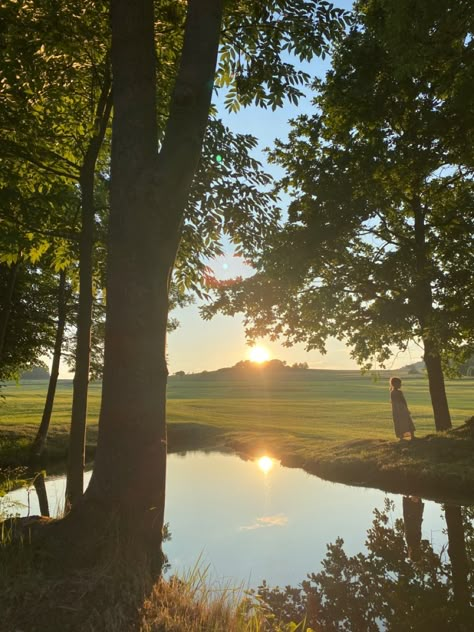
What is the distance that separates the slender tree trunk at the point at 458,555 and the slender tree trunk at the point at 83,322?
6.56m

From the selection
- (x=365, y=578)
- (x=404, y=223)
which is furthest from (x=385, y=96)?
(x=365, y=578)

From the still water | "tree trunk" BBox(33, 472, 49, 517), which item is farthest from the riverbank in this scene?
"tree trunk" BBox(33, 472, 49, 517)

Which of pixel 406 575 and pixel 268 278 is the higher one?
pixel 268 278

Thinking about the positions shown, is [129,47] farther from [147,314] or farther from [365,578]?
[365,578]

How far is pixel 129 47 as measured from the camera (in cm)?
564

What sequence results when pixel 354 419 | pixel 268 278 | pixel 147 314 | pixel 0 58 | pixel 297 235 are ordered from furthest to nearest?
pixel 354 419, pixel 268 278, pixel 297 235, pixel 0 58, pixel 147 314

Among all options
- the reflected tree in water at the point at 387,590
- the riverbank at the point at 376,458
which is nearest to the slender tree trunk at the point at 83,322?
the reflected tree in water at the point at 387,590

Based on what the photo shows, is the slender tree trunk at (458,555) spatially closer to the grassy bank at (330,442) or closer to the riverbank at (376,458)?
the riverbank at (376,458)

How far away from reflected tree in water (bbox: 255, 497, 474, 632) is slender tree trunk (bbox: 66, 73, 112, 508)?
4.10 meters

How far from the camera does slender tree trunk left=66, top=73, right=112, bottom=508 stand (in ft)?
30.2

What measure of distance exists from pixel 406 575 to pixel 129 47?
8842 millimetres

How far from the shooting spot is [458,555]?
8.73 meters

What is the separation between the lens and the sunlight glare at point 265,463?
1956 cm

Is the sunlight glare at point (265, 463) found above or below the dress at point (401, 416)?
below
